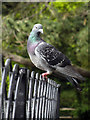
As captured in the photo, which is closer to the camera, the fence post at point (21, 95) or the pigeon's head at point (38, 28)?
the pigeon's head at point (38, 28)

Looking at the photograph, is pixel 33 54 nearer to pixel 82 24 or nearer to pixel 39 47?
pixel 39 47

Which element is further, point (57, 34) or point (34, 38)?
point (57, 34)

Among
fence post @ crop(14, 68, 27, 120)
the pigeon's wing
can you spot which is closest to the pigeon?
the pigeon's wing

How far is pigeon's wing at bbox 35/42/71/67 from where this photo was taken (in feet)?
2.17

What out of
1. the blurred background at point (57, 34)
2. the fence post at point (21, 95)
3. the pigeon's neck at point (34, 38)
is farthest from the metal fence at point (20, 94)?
the blurred background at point (57, 34)

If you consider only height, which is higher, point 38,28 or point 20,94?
point 38,28

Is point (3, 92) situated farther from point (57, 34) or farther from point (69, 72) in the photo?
point (57, 34)

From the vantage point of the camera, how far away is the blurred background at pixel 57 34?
9.86ft

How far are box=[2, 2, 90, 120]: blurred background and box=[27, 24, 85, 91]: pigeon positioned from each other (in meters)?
1.64

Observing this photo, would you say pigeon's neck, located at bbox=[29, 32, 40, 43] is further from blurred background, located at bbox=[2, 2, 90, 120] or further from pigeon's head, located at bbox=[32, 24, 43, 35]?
blurred background, located at bbox=[2, 2, 90, 120]

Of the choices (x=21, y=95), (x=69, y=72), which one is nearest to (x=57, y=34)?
(x=21, y=95)

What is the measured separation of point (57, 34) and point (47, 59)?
2879 millimetres

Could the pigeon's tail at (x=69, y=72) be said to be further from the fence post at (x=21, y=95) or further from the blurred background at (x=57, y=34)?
the blurred background at (x=57, y=34)

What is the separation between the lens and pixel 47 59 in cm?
68
